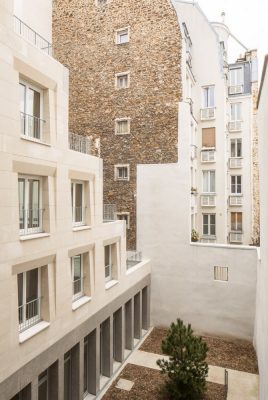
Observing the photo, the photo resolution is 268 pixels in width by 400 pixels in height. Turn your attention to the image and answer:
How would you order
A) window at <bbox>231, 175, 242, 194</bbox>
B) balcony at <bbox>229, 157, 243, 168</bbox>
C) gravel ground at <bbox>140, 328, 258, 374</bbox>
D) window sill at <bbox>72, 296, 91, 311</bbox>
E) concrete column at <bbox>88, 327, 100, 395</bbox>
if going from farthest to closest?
1. window at <bbox>231, 175, 242, 194</bbox>
2. balcony at <bbox>229, 157, 243, 168</bbox>
3. gravel ground at <bbox>140, 328, 258, 374</bbox>
4. concrete column at <bbox>88, 327, 100, 395</bbox>
5. window sill at <bbox>72, 296, 91, 311</bbox>

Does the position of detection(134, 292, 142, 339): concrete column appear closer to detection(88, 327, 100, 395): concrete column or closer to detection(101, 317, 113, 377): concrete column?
detection(101, 317, 113, 377): concrete column

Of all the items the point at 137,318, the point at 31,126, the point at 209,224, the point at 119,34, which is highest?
the point at 119,34

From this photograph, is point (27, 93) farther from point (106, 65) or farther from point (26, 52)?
point (106, 65)

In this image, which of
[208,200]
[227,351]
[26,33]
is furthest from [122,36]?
[227,351]

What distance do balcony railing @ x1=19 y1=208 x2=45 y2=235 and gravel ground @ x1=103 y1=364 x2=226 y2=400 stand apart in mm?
8596

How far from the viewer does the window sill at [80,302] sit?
12.3 meters

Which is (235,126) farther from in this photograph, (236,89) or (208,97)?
(208,97)

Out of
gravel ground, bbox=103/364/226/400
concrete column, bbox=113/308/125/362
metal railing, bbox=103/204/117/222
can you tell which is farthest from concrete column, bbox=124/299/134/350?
metal railing, bbox=103/204/117/222

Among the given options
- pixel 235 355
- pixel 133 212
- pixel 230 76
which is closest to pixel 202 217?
pixel 133 212

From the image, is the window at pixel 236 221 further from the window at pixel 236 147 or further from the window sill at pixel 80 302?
the window sill at pixel 80 302

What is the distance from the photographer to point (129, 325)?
705 inches

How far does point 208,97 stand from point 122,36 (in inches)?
329

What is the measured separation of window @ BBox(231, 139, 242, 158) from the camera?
28.2 meters

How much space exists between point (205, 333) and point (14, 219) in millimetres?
15668
